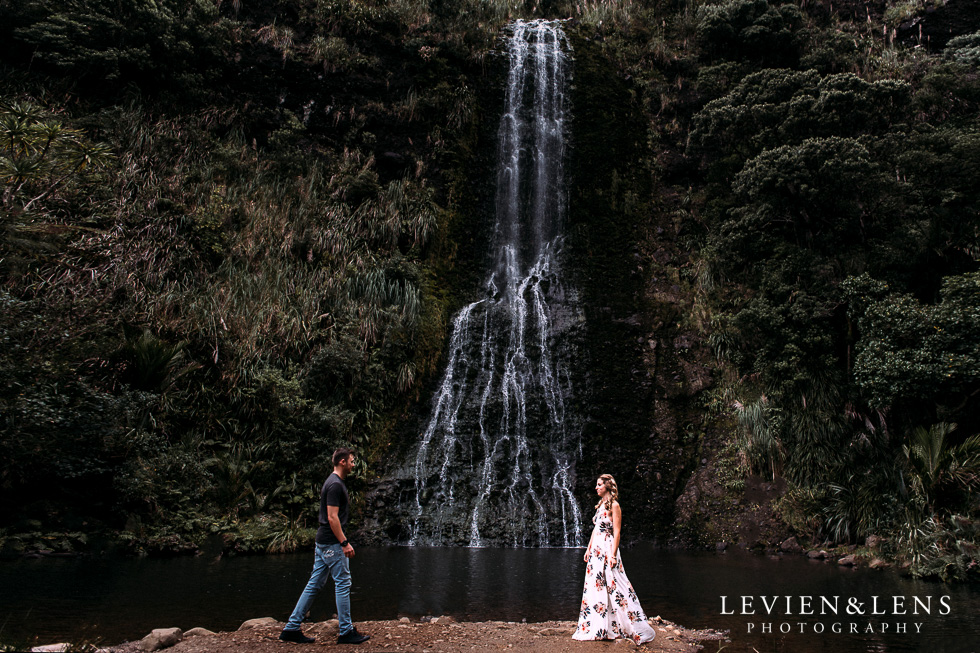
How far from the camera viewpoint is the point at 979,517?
9.10 meters

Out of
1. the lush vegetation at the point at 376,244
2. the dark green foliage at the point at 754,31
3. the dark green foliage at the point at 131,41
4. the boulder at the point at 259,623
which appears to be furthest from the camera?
the dark green foliage at the point at 754,31

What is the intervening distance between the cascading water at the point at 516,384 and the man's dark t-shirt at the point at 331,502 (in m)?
6.93

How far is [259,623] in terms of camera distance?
5324mm

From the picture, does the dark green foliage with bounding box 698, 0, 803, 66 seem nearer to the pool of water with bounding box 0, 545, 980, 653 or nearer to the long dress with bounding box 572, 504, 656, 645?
the pool of water with bounding box 0, 545, 980, 653

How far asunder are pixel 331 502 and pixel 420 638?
144 centimetres

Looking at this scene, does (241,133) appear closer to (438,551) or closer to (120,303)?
(120,303)

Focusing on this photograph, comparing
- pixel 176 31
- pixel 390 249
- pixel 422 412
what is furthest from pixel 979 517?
pixel 176 31

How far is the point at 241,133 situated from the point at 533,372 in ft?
39.2

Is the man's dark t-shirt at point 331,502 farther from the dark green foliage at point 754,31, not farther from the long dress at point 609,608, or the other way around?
the dark green foliage at point 754,31

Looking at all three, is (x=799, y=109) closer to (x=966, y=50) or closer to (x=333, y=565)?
(x=966, y=50)

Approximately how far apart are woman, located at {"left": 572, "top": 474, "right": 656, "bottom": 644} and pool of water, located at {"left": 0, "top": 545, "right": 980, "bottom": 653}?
856 millimetres

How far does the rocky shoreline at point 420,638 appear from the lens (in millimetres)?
4633

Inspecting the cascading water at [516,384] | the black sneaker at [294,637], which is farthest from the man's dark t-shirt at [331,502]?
the cascading water at [516,384]

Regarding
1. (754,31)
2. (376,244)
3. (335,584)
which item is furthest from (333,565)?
(754,31)
